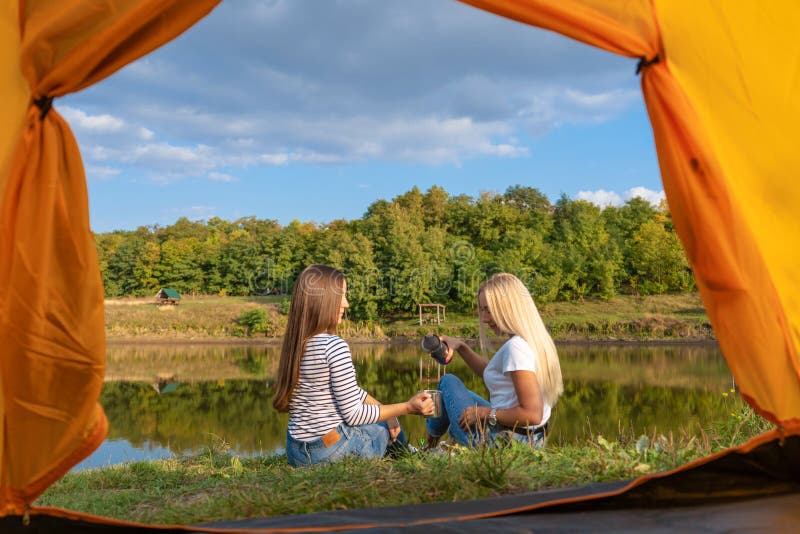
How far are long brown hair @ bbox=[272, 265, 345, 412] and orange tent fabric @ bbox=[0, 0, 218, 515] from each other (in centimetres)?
116

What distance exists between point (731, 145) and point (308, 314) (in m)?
1.90

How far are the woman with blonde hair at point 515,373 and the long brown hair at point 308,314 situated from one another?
73 cm

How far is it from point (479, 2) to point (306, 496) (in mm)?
1764

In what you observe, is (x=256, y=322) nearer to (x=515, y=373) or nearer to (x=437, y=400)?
(x=437, y=400)

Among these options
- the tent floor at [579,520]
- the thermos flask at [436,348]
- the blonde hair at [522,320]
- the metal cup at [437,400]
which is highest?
the blonde hair at [522,320]

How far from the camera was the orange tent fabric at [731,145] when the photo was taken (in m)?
2.14

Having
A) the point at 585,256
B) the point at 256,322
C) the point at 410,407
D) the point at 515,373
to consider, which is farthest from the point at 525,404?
the point at 585,256

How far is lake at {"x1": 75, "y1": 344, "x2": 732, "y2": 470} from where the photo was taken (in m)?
10.8

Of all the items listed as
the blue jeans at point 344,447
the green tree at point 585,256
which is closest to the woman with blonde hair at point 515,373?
the blue jeans at point 344,447

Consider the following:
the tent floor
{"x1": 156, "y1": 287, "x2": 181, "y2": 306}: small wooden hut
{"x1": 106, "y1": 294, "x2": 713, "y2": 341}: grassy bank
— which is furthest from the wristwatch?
{"x1": 156, "y1": 287, "x2": 181, "y2": 306}: small wooden hut

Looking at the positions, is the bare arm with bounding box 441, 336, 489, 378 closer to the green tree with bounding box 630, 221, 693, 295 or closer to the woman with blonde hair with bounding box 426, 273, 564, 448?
the woman with blonde hair with bounding box 426, 273, 564, 448

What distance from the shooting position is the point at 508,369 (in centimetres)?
303

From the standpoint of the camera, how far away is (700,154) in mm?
2164

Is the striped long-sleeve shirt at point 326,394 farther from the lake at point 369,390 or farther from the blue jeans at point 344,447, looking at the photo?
the lake at point 369,390
